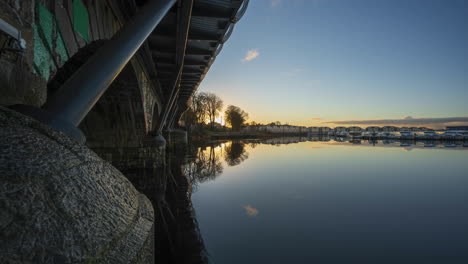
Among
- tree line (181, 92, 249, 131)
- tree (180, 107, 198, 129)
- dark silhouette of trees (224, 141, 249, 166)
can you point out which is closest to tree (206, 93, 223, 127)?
tree line (181, 92, 249, 131)

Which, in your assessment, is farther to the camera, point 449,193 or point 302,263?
point 449,193

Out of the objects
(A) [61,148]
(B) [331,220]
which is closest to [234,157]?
(B) [331,220]

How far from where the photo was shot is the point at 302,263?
14.6 ft

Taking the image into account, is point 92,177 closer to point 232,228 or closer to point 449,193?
point 232,228

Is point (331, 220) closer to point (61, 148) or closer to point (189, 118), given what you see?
point (61, 148)

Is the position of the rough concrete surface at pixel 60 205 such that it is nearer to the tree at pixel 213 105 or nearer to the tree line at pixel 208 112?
the tree line at pixel 208 112

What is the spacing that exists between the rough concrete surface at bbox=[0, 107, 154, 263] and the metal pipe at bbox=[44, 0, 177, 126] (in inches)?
18.8

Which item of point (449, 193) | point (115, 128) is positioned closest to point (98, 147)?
point (115, 128)

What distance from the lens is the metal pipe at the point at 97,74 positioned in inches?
60.6

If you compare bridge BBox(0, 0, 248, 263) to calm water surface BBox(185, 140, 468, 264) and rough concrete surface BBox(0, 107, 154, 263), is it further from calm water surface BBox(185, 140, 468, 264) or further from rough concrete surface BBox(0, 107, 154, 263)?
calm water surface BBox(185, 140, 468, 264)

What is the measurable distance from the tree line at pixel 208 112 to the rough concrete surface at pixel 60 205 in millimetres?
49814

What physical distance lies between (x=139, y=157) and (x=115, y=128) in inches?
70.7

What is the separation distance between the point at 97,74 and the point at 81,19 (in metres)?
1.76

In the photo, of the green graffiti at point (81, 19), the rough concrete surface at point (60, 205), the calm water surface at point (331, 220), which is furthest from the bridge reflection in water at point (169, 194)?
the green graffiti at point (81, 19)
